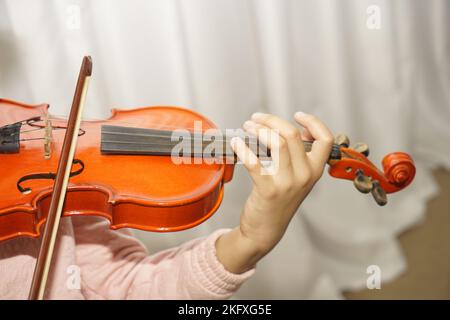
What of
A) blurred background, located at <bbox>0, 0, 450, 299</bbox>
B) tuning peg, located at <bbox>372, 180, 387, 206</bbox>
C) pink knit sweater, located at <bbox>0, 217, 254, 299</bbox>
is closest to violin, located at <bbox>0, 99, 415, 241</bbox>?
tuning peg, located at <bbox>372, 180, 387, 206</bbox>

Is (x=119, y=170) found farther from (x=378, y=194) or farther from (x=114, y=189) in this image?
(x=378, y=194)

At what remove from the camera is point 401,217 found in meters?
1.69

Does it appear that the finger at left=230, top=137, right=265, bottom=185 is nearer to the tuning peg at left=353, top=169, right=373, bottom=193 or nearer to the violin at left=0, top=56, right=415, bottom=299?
the violin at left=0, top=56, right=415, bottom=299

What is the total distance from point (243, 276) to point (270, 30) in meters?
0.79

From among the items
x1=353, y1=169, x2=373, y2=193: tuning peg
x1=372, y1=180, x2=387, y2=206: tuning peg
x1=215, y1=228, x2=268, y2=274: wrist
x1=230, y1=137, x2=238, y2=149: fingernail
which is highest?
x1=230, y1=137, x2=238, y2=149: fingernail

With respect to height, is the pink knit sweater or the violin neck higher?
the violin neck

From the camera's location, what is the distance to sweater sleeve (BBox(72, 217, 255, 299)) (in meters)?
0.74

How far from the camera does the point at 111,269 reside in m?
0.82

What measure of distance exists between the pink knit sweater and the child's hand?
1.4 inches

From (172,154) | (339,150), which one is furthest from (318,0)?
(172,154)

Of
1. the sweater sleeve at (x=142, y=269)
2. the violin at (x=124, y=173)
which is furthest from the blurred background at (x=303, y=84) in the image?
the sweater sleeve at (x=142, y=269)

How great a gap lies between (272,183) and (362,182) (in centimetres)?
19

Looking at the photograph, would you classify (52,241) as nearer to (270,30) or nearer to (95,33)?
(95,33)

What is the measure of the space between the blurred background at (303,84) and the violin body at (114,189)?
0.46 meters
